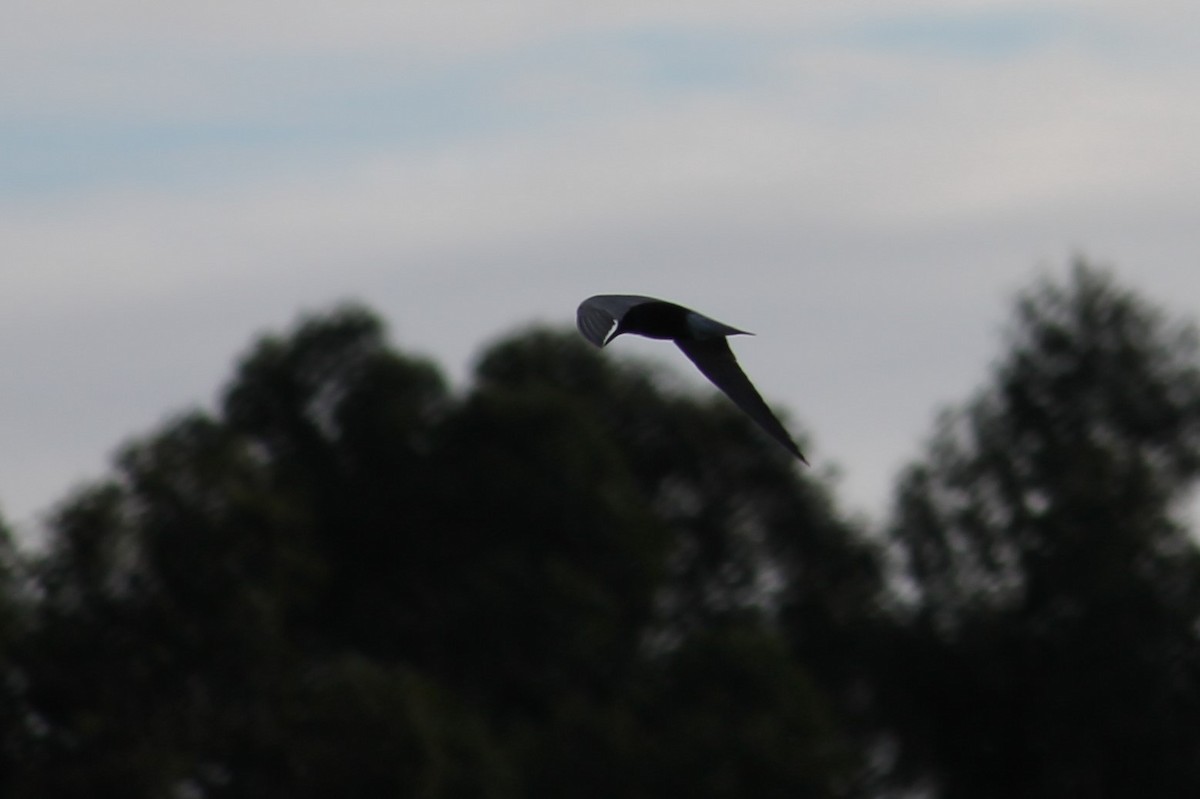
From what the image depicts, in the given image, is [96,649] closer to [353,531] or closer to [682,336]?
[353,531]

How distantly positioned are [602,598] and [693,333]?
44119mm

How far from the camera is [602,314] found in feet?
46.7

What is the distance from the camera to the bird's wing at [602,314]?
1355cm

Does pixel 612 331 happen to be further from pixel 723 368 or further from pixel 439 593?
pixel 439 593

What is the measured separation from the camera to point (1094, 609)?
2143 inches

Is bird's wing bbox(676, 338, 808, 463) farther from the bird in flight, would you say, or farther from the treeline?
the treeline

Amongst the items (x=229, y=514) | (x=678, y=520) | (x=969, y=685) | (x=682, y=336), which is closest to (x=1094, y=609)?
(x=969, y=685)

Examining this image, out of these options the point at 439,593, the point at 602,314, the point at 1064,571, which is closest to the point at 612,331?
the point at 602,314

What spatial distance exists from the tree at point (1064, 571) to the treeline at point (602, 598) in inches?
2.8

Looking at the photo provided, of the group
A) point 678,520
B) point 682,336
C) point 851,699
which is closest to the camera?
point 682,336

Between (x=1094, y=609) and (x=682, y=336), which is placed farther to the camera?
(x=1094, y=609)

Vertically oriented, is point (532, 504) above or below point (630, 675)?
above

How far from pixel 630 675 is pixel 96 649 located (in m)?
10.9

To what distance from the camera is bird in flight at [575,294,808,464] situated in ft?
47.8
